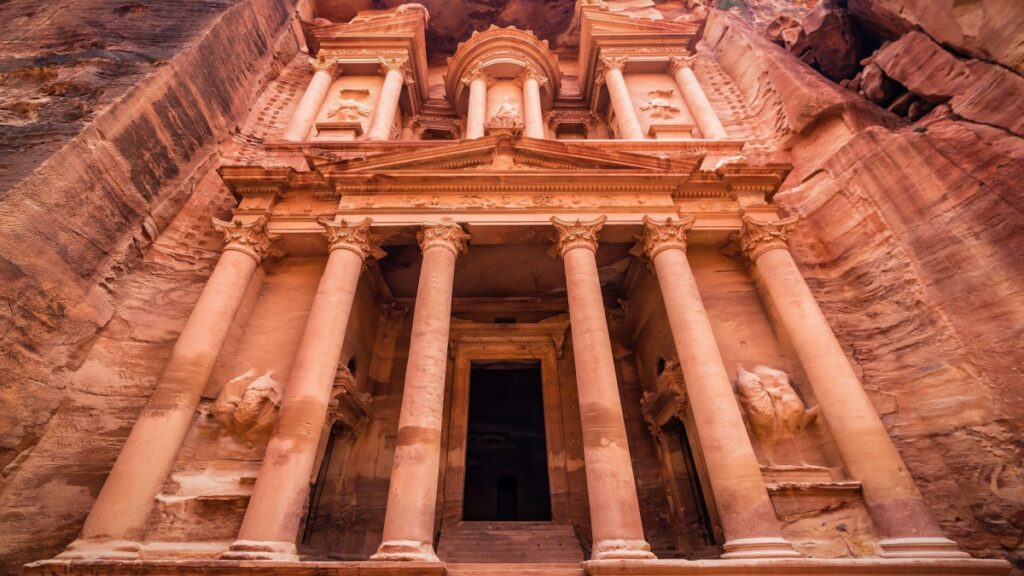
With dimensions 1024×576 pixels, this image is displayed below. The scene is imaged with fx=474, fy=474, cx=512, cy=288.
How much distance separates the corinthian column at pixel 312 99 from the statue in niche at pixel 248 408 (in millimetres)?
8171

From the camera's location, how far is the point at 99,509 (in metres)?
6.10

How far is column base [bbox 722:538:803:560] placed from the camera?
5523 mm

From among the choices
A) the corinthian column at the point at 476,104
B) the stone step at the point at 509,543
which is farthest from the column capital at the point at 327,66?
the stone step at the point at 509,543

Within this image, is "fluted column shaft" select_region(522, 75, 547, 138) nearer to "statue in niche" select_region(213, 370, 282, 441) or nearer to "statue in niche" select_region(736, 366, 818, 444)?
"statue in niche" select_region(736, 366, 818, 444)

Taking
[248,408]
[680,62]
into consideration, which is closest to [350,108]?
[248,408]

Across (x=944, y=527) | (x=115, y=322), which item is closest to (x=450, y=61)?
(x=115, y=322)

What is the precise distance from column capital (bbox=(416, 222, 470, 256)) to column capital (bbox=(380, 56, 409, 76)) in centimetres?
985

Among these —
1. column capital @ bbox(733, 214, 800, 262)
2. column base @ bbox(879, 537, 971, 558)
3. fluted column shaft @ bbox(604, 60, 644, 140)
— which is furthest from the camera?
fluted column shaft @ bbox(604, 60, 644, 140)

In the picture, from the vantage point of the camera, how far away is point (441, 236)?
8.78 metres

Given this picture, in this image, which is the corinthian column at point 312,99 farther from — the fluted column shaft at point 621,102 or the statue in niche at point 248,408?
the fluted column shaft at point 621,102

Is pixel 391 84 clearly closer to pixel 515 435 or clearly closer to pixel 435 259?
pixel 435 259

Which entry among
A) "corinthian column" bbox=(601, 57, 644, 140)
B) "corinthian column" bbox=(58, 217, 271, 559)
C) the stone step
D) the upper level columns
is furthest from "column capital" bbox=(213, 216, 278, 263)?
"corinthian column" bbox=(601, 57, 644, 140)

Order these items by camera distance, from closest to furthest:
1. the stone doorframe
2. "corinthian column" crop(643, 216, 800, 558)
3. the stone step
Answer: "corinthian column" crop(643, 216, 800, 558), the stone step, the stone doorframe

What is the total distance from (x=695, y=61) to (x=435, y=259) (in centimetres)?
1393
